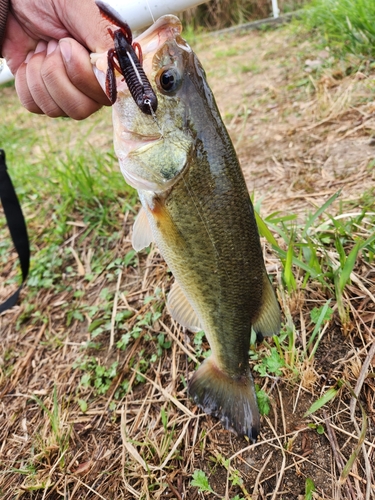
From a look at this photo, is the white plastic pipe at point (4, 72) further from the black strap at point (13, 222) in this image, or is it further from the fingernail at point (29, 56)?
the black strap at point (13, 222)

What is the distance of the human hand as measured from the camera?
4.73 ft

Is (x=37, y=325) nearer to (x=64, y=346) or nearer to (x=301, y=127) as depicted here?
(x=64, y=346)

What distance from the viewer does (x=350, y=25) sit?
12.7ft

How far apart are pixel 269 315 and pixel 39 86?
1.30 m

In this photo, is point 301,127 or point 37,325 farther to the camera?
point 301,127

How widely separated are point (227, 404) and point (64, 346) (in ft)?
4.06

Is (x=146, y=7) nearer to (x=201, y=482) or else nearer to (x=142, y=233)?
(x=142, y=233)

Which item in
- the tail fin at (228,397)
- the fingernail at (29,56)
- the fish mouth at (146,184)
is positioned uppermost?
the fingernail at (29,56)

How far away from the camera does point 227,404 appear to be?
154cm

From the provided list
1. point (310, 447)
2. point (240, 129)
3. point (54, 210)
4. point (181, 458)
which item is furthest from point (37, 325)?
point (240, 129)

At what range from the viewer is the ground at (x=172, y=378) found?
1.59m

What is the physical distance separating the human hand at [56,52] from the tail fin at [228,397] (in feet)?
3.93

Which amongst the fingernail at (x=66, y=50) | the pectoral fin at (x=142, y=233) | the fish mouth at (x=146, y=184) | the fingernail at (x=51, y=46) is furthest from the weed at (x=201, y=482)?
the fingernail at (x=51, y=46)

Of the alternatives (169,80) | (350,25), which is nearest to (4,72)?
(169,80)
